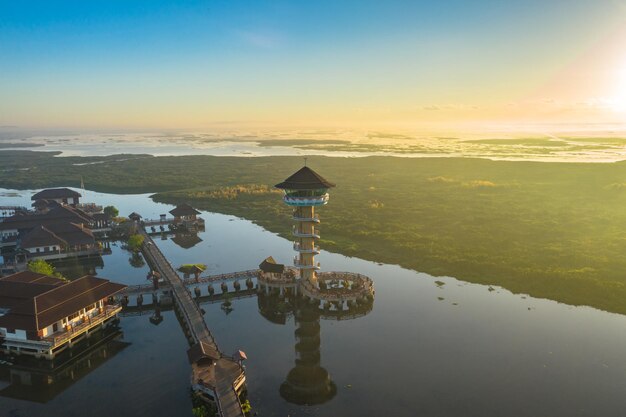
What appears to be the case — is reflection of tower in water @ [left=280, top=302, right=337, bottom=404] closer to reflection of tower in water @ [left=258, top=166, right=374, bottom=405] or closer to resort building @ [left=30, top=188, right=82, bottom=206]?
reflection of tower in water @ [left=258, top=166, right=374, bottom=405]

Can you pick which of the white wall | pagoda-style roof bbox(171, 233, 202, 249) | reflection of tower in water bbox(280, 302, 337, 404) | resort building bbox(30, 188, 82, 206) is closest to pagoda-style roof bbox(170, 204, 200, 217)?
pagoda-style roof bbox(171, 233, 202, 249)

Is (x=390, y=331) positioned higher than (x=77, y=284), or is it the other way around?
(x=77, y=284)

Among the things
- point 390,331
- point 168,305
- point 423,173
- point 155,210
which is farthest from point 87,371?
point 423,173

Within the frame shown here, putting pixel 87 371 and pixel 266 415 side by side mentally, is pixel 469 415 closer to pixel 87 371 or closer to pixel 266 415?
pixel 266 415

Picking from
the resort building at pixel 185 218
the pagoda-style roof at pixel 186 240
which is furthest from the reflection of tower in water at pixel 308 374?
the resort building at pixel 185 218

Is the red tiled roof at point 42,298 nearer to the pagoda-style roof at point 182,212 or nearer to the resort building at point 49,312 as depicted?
the resort building at point 49,312

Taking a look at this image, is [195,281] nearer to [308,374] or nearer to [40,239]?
[308,374]
